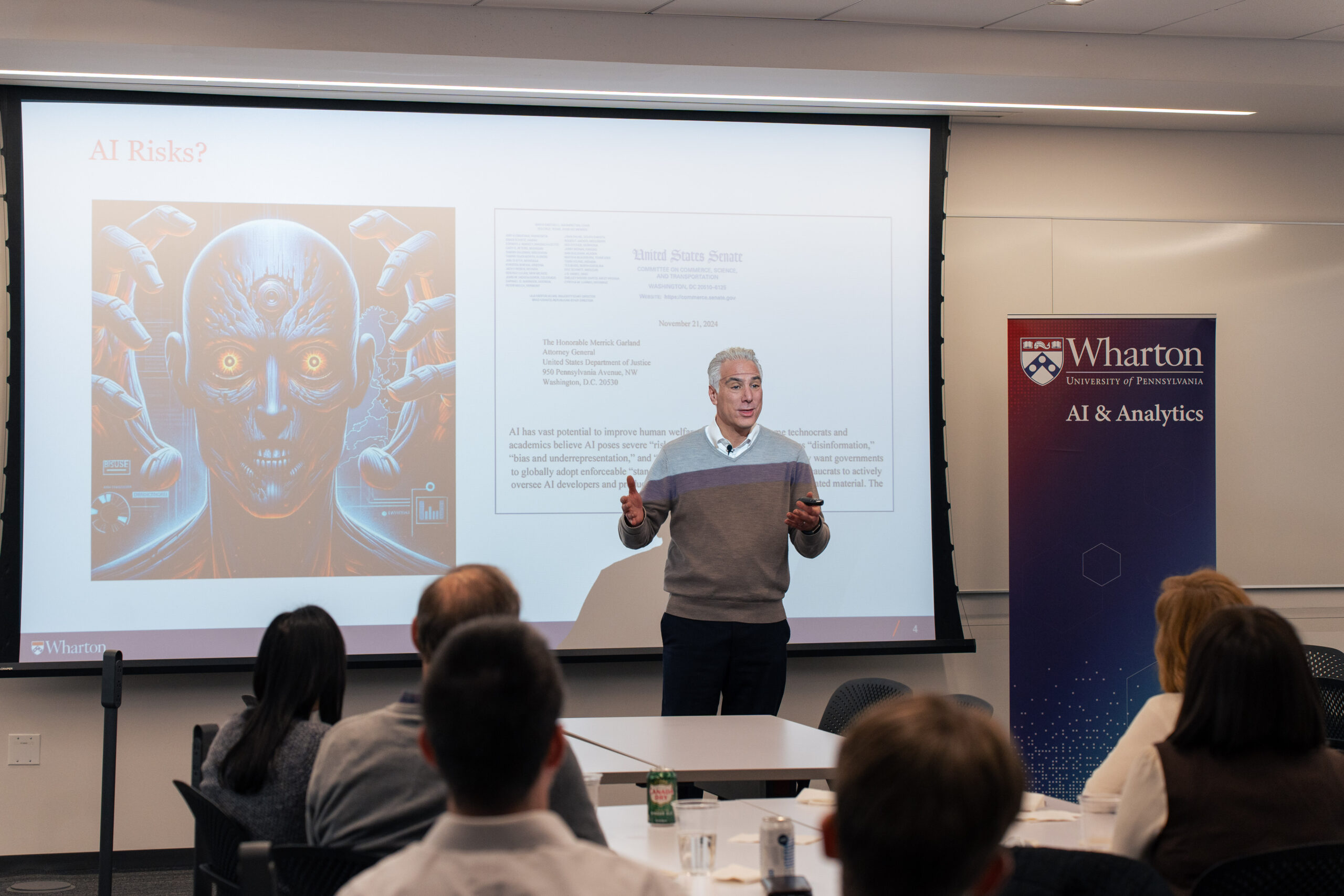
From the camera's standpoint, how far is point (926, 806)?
104 centimetres

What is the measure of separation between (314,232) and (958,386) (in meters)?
2.91

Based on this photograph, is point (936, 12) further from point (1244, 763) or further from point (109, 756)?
point (109, 756)

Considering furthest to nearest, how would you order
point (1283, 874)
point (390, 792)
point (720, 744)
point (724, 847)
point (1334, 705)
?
point (1334, 705)
point (720, 744)
point (724, 847)
point (390, 792)
point (1283, 874)

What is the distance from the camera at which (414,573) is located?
4.70 metres

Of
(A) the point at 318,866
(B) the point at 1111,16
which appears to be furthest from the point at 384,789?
(B) the point at 1111,16

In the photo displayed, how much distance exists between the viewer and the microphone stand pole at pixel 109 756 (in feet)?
12.0

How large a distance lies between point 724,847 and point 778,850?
325 mm

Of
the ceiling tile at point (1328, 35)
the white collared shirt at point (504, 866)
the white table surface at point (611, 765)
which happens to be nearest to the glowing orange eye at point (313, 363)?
the white table surface at point (611, 765)

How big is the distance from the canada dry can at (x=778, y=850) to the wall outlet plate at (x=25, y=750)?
374 centimetres

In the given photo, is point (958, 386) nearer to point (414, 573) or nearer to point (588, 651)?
point (588, 651)

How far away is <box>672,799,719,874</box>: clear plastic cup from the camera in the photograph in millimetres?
2061

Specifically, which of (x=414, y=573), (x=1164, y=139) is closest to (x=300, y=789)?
(x=414, y=573)

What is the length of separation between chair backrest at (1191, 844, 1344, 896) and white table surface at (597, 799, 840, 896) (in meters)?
0.57

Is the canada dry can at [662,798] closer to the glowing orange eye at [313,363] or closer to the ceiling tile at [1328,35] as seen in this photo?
the glowing orange eye at [313,363]
